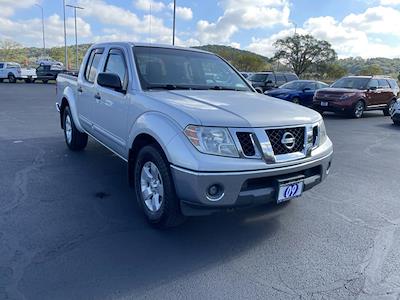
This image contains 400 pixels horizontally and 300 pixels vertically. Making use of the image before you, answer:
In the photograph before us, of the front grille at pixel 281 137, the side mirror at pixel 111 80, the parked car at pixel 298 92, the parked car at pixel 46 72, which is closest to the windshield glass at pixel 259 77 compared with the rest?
the parked car at pixel 298 92

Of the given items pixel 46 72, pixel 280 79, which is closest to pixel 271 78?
pixel 280 79

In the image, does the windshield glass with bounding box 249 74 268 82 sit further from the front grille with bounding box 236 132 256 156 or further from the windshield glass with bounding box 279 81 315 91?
the front grille with bounding box 236 132 256 156

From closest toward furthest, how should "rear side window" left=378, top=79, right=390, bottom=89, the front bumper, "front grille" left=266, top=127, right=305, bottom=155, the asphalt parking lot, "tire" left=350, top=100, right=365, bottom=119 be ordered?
1. the asphalt parking lot
2. the front bumper
3. "front grille" left=266, top=127, right=305, bottom=155
4. "tire" left=350, top=100, right=365, bottom=119
5. "rear side window" left=378, top=79, right=390, bottom=89

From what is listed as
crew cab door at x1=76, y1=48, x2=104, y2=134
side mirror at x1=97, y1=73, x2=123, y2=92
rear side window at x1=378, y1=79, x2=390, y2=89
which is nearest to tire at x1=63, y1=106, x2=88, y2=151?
crew cab door at x1=76, y1=48, x2=104, y2=134

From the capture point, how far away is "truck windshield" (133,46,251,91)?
423cm

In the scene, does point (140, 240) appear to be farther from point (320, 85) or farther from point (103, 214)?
point (320, 85)

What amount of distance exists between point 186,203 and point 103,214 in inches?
50.7

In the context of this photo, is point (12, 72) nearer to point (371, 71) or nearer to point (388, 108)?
point (388, 108)

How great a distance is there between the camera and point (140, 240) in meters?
3.45

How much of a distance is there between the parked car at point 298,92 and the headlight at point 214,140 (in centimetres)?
1200

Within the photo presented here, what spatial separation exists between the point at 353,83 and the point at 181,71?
40.9 ft

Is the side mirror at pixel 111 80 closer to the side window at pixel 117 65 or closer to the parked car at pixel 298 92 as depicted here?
the side window at pixel 117 65

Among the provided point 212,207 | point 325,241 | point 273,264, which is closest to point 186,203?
point 212,207

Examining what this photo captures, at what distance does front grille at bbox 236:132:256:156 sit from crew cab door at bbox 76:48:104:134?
2758 millimetres
